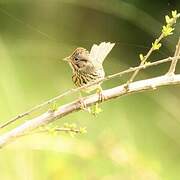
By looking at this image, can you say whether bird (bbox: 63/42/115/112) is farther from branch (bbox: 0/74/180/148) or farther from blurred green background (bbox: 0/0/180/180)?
blurred green background (bbox: 0/0/180/180)

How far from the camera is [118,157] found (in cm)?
225

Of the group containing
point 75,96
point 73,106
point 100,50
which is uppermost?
point 75,96

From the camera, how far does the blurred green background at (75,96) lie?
7.90ft

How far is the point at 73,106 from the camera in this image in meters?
1.50

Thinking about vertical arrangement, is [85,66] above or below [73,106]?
above

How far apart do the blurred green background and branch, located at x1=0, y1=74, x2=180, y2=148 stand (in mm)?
725

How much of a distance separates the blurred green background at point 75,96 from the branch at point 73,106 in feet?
2.38

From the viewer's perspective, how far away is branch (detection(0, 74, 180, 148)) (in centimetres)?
145

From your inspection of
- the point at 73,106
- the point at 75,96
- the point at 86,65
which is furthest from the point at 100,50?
the point at 75,96

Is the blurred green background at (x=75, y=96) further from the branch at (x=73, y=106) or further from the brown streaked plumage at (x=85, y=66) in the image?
the branch at (x=73, y=106)

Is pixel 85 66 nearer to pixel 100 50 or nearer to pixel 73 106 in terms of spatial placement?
pixel 100 50

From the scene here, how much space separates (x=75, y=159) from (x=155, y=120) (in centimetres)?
104

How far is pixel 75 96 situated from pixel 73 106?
184 centimetres

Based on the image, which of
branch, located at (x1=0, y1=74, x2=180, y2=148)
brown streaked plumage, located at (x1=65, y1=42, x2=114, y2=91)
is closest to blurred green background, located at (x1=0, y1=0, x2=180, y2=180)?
brown streaked plumage, located at (x1=65, y1=42, x2=114, y2=91)
